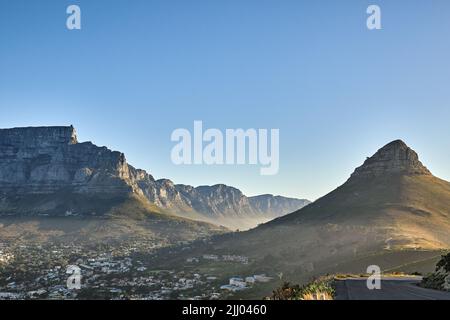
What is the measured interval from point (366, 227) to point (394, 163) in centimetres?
7013

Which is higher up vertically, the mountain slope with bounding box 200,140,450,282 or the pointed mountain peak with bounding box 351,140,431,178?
the pointed mountain peak with bounding box 351,140,431,178

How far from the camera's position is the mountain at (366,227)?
86188 millimetres

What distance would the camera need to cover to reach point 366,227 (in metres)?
118

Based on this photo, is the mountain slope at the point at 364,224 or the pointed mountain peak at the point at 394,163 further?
the pointed mountain peak at the point at 394,163

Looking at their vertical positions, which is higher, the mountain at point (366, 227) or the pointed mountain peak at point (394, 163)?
the pointed mountain peak at point (394, 163)

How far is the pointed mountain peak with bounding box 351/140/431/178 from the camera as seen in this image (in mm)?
176875

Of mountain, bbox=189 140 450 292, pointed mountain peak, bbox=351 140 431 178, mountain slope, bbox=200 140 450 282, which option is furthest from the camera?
pointed mountain peak, bbox=351 140 431 178

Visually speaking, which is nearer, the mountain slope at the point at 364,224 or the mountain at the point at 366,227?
the mountain at the point at 366,227

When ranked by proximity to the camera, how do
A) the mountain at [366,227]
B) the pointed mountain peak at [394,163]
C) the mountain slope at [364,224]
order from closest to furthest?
1. the mountain at [366,227]
2. the mountain slope at [364,224]
3. the pointed mountain peak at [394,163]

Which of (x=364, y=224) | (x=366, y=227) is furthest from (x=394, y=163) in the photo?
(x=366, y=227)

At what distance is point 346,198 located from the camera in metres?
164

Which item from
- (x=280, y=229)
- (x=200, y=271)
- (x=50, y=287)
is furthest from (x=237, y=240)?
(x=50, y=287)

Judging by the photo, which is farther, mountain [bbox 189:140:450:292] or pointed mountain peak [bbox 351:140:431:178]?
pointed mountain peak [bbox 351:140:431:178]

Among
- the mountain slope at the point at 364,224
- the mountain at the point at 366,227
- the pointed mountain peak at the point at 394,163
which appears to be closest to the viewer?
the mountain at the point at 366,227
